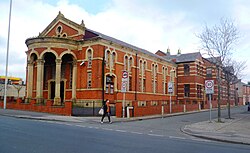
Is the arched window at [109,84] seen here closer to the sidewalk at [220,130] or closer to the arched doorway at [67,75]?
the arched doorway at [67,75]

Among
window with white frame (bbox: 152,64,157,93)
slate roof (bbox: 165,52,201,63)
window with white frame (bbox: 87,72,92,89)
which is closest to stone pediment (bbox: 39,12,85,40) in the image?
window with white frame (bbox: 87,72,92,89)

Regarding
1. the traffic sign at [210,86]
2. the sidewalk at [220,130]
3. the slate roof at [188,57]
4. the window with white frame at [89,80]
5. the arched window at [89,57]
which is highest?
the slate roof at [188,57]

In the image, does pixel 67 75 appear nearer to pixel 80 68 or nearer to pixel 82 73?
pixel 80 68

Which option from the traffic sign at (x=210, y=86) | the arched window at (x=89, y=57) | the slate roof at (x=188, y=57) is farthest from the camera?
the slate roof at (x=188, y=57)

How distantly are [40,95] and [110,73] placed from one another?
9.16 metres

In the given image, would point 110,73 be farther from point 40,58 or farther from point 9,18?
point 9,18

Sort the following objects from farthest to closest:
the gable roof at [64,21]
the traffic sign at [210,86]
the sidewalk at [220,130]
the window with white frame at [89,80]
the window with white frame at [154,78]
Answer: the window with white frame at [154,78]
the gable roof at [64,21]
the window with white frame at [89,80]
the traffic sign at [210,86]
the sidewalk at [220,130]

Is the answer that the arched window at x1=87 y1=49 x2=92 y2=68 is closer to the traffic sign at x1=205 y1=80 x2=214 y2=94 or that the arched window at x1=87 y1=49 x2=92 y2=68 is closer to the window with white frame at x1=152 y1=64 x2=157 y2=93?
the window with white frame at x1=152 y1=64 x2=157 y2=93

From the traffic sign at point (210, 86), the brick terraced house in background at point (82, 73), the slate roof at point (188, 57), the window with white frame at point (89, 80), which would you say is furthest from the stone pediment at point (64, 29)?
the slate roof at point (188, 57)

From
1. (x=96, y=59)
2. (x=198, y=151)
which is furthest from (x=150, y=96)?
(x=198, y=151)

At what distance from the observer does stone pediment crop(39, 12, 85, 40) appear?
3456 centimetres

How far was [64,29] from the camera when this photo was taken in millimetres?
36438

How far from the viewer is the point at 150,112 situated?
2805cm

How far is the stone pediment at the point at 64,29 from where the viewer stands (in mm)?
34562
